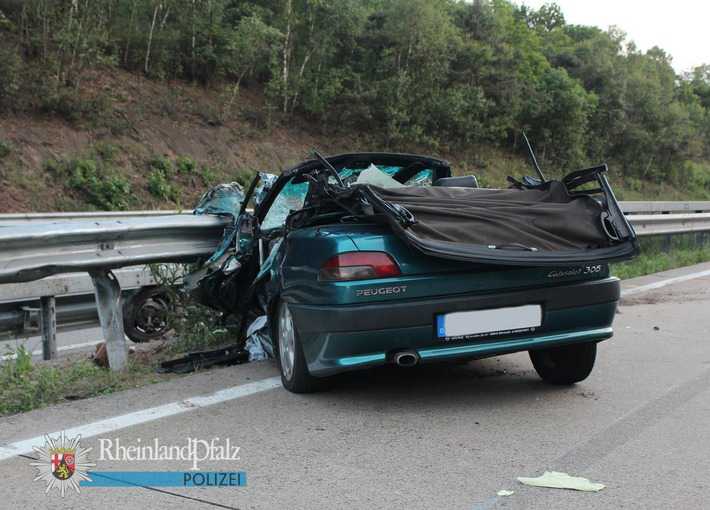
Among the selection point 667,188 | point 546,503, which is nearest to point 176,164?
point 546,503

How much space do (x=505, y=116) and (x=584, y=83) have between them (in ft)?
43.6

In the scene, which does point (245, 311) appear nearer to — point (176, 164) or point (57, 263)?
point (57, 263)

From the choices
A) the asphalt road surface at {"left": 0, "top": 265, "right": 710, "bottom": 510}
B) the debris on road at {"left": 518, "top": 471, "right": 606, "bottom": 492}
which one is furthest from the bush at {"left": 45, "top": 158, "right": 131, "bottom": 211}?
the debris on road at {"left": 518, "top": 471, "right": 606, "bottom": 492}

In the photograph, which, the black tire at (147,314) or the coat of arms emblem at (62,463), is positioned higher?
the coat of arms emblem at (62,463)

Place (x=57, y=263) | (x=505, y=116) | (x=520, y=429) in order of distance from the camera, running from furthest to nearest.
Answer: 1. (x=505, y=116)
2. (x=57, y=263)
3. (x=520, y=429)

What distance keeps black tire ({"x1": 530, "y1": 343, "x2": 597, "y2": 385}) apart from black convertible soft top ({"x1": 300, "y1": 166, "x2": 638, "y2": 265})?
0.73 meters

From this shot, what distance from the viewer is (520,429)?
13.7 feet

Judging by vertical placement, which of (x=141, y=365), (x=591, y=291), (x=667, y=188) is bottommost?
(x=667, y=188)

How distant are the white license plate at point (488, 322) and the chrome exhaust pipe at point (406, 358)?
0.17 metres

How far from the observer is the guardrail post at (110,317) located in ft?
17.8

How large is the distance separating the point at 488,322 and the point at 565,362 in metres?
0.96

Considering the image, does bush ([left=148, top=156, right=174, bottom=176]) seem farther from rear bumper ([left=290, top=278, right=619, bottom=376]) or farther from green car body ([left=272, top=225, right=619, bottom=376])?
rear bumper ([left=290, top=278, right=619, bottom=376])

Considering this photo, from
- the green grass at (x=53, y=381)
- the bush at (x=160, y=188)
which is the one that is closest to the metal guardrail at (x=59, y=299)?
the green grass at (x=53, y=381)

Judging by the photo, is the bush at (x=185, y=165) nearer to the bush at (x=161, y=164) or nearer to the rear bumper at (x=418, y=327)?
the bush at (x=161, y=164)
